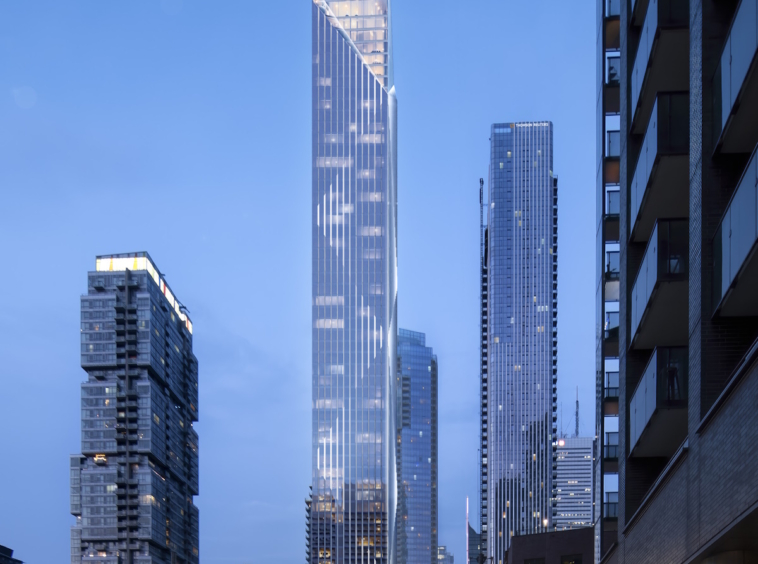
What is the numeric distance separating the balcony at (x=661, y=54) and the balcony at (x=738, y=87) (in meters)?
5.97

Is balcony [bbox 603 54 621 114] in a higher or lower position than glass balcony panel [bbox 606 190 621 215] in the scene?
higher

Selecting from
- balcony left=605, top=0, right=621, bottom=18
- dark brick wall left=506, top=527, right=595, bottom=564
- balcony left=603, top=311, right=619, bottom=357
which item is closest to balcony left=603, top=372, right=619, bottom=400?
balcony left=603, top=311, right=619, bottom=357

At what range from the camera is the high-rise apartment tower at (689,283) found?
17141mm

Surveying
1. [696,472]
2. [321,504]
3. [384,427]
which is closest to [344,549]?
[321,504]

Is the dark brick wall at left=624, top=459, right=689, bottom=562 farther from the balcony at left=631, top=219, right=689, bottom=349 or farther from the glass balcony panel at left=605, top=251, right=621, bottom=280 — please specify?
the glass balcony panel at left=605, top=251, right=621, bottom=280

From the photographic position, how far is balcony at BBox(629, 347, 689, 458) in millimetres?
25766

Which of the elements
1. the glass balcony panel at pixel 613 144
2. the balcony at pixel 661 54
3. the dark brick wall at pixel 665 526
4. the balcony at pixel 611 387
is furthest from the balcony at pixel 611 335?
the dark brick wall at pixel 665 526

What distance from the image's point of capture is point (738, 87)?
1753cm

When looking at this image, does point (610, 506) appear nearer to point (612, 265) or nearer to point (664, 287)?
point (612, 265)

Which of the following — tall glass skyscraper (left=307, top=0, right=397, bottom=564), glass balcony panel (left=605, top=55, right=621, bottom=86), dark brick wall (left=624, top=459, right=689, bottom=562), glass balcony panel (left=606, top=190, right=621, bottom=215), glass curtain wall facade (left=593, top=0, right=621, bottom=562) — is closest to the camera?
dark brick wall (left=624, top=459, right=689, bottom=562)

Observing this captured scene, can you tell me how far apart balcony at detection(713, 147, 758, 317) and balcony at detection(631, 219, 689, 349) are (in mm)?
5547

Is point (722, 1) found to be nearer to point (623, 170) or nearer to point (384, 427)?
point (623, 170)

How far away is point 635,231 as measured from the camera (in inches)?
1257

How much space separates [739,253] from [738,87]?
9.02ft
